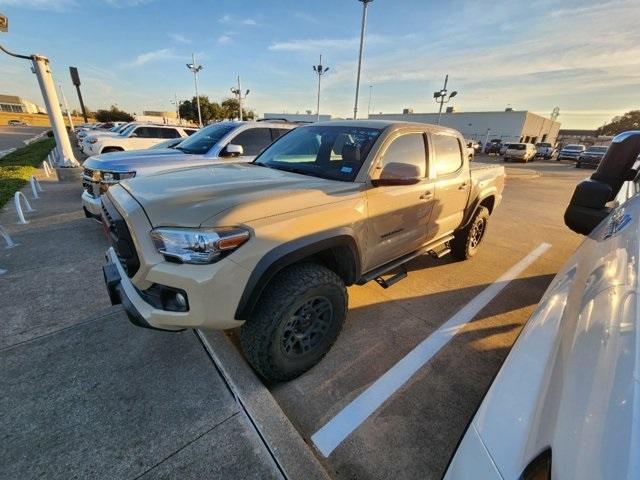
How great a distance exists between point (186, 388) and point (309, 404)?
33.6 inches

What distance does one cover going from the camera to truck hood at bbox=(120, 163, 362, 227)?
183 centimetres

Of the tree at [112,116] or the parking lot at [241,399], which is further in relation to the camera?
the tree at [112,116]

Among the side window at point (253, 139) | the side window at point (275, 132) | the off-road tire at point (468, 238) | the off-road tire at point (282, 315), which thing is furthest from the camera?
the side window at point (275, 132)

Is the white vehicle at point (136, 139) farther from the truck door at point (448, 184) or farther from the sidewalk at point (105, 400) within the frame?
the truck door at point (448, 184)

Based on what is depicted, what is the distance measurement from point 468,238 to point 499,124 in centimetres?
5390

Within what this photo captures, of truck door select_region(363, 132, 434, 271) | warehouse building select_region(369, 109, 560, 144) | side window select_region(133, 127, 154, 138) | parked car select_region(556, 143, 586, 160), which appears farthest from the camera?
warehouse building select_region(369, 109, 560, 144)

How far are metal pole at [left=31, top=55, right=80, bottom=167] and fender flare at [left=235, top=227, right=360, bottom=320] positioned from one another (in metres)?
10.5

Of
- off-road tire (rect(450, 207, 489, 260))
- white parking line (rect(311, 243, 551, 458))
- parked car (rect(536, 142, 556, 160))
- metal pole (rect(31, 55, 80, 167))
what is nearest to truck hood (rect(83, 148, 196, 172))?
off-road tire (rect(450, 207, 489, 260))

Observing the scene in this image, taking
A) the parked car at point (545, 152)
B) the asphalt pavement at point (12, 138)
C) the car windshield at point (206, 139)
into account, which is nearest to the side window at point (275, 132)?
the car windshield at point (206, 139)

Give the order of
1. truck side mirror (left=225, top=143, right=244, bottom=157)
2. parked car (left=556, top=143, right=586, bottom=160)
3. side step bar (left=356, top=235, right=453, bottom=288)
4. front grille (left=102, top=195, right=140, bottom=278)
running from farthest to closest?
1. parked car (left=556, top=143, right=586, bottom=160)
2. truck side mirror (left=225, top=143, right=244, bottom=157)
3. side step bar (left=356, top=235, right=453, bottom=288)
4. front grille (left=102, top=195, right=140, bottom=278)

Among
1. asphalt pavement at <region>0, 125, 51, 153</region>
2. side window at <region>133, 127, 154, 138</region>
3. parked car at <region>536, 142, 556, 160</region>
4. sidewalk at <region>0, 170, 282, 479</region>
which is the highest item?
side window at <region>133, 127, 154, 138</region>

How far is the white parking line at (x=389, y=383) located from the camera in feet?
6.41

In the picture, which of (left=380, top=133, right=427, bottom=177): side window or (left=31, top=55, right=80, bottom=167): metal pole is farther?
(left=31, top=55, right=80, bottom=167): metal pole

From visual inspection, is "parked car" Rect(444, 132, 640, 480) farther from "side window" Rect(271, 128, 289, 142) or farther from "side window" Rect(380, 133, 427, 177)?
"side window" Rect(271, 128, 289, 142)
